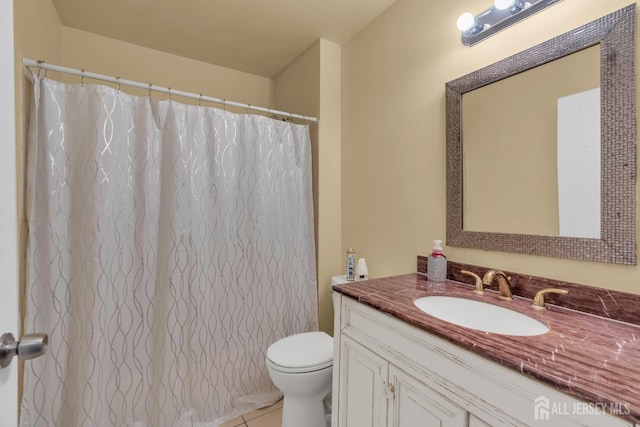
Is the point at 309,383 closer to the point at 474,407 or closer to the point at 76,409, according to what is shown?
the point at 474,407

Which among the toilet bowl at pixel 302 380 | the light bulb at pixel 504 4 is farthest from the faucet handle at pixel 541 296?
the light bulb at pixel 504 4

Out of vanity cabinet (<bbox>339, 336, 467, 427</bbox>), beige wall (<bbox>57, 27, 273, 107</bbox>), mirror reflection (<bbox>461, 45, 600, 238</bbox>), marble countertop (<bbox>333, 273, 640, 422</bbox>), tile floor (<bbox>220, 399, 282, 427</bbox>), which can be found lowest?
tile floor (<bbox>220, 399, 282, 427</bbox>)

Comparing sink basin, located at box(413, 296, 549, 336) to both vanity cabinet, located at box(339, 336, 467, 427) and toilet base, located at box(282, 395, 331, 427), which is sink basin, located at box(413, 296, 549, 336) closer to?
vanity cabinet, located at box(339, 336, 467, 427)

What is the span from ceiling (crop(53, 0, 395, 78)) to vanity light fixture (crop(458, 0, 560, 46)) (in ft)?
2.21

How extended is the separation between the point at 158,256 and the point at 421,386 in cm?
142

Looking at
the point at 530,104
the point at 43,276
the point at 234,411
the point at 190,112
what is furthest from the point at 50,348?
the point at 530,104

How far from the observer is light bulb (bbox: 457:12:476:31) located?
1240mm

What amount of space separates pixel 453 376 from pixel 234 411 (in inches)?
59.6

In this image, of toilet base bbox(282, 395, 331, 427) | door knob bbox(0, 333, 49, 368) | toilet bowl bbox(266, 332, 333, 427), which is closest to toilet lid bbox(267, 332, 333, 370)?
toilet bowl bbox(266, 332, 333, 427)

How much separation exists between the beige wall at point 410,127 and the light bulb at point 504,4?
10cm

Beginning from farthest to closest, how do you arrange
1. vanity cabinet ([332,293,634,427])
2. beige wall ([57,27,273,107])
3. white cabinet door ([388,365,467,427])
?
1. beige wall ([57,27,273,107])
2. white cabinet door ([388,365,467,427])
3. vanity cabinet ([332,293,634,427])

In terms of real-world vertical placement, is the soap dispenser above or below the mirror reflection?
below

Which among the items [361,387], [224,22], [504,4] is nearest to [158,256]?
[361,387]

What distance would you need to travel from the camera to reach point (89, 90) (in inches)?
55.3
